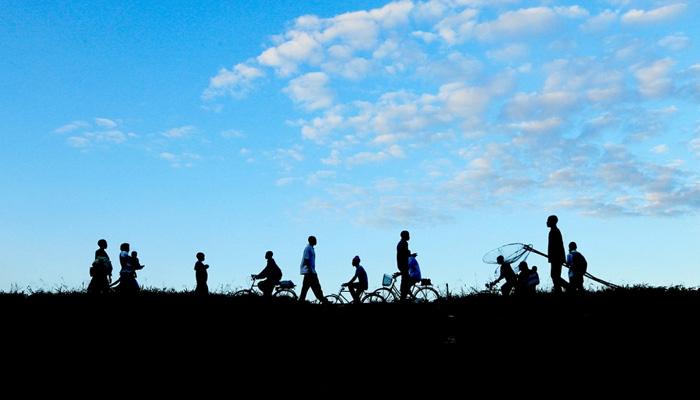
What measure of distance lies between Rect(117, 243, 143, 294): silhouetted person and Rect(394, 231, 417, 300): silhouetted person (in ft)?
25.9

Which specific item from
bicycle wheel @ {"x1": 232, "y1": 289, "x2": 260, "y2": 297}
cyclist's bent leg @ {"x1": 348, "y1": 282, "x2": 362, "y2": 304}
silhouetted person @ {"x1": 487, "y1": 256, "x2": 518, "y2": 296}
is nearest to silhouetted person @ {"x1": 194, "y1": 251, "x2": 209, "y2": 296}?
bicycle wheel @ {"x1": 232, "y1": 289, "x2": 260, "y2": 297}

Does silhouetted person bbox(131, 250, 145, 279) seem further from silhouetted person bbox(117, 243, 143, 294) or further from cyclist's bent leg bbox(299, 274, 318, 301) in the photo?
cyclist's bent leg bbox(299, 274, 318, 301)

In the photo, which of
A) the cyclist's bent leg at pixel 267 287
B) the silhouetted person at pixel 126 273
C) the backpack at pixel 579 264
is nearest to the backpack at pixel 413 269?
the cyclist's bent leg at pixel 267 287

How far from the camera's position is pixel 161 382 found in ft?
45.9

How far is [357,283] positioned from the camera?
21203 millimetres

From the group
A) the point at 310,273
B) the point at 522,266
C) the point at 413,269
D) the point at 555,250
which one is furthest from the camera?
the point at 522,266

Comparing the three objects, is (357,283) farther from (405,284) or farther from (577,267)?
(577,267)

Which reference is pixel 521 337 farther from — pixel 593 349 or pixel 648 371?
pixel 648 371

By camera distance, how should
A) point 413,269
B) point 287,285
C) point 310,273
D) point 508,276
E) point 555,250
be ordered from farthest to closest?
point 287,285 → point 508,276 → point 413,269 → point 310,273 → point 555,250

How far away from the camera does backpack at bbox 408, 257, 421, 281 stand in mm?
20922

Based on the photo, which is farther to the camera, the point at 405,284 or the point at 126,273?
the point at 126,273

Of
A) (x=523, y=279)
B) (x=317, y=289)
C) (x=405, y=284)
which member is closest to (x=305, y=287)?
(x=317, y=289)

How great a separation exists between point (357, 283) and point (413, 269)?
5.52ft

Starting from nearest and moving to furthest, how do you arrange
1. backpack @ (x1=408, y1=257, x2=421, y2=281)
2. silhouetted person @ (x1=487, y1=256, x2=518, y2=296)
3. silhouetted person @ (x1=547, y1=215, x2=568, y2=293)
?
1. silhouetted person @ (x1=547, y1=215, x2=568, y2=293)
2. backpack @ (x1=408, y1=257, x2=421, y2=281)
3. silhouetted person @ (x1=487, y1=256, x2=518, y2=296)
